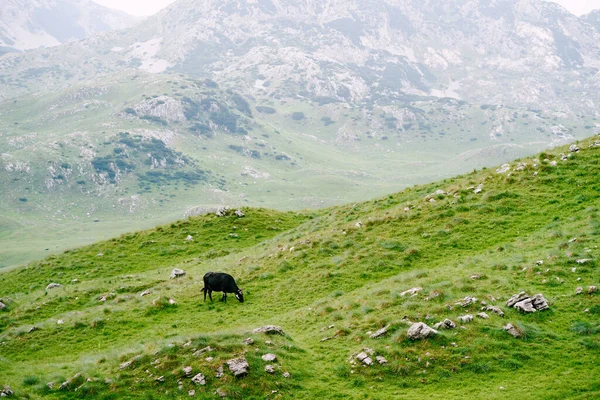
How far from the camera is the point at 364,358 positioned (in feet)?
57.1

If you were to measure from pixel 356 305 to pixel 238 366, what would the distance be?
795cm

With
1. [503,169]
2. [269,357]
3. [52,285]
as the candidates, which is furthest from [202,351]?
[503,169]

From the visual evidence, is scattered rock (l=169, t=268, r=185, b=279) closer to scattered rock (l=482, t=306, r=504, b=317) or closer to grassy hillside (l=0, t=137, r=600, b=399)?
grassy hillside (l=0, t=137, r=600, b=399)

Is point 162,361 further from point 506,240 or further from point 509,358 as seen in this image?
point 506,240

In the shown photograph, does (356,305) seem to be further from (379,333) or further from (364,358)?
(364,358)

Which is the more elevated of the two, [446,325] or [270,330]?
[270,330]

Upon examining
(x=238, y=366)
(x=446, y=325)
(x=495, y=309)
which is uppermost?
(x=238, y=366)

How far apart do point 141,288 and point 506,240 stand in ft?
85.6

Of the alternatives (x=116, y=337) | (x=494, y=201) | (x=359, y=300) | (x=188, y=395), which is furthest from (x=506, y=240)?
(x=116, y=337)

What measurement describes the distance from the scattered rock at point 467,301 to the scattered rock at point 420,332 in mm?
2760

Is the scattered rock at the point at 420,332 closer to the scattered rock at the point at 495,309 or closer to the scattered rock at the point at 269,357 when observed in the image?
the scattered rock at the point at 495,309

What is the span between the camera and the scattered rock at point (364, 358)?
17.1 metres

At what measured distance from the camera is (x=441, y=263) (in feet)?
87.6

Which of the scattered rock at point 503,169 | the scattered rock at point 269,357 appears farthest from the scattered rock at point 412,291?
the scattered rock at point 503,169
